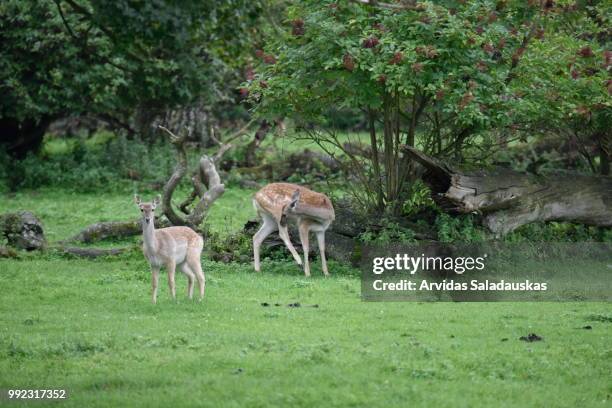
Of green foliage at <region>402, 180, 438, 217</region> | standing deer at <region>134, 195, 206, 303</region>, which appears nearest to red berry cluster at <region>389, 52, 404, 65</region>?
green foliage at <region>402, 180, 438, 217</region>

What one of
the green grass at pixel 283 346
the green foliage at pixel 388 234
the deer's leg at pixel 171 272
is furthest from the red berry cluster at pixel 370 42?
the deer's leg at pixel 171 272

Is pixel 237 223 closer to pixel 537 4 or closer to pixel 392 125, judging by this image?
pixel 392 125

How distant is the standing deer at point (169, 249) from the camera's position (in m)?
12.6

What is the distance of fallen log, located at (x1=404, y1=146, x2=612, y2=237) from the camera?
1507cm

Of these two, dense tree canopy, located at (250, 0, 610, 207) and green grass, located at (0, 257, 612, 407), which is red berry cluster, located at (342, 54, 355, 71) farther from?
green grass, located at (0, 257, 612, 407)

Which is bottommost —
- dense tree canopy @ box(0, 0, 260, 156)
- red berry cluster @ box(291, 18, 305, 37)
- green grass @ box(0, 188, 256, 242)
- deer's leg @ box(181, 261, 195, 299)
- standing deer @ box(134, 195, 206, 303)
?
deer's leg @ box(181, 261, 195, 299)

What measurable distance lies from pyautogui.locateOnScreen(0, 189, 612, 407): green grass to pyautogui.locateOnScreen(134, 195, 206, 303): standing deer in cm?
36

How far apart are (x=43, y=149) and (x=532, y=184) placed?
1593 cm

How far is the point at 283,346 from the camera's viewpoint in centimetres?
1037

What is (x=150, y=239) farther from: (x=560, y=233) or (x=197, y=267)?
(x=560, y=233)

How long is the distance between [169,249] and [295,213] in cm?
338

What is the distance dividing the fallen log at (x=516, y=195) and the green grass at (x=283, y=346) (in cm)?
197

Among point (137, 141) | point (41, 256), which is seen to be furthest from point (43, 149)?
point (41, 256)

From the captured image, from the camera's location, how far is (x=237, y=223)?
20688mm
